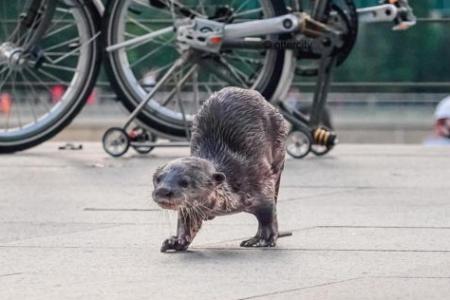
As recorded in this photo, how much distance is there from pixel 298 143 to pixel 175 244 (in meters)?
3.51

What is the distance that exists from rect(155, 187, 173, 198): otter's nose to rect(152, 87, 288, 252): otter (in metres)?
0.17

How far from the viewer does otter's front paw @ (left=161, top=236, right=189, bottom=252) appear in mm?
5949

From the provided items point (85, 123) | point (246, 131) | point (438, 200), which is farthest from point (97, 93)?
point (246, 131)

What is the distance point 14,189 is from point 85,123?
22.2 ft

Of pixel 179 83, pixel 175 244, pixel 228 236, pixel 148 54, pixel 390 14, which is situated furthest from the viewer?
pixel 148 54

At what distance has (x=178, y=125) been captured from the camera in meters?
9.38

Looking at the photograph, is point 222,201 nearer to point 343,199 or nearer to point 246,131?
point 246,131

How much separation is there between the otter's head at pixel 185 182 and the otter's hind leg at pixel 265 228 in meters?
0.36

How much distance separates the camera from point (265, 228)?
19.9 feet

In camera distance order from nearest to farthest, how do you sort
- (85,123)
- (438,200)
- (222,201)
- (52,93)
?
(222,201) < (438,200) < (52,93) < (85,123)

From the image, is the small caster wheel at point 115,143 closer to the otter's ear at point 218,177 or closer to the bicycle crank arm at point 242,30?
the bicycle crank arm at point 242,30

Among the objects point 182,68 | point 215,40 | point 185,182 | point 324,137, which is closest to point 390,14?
Result: point 324,137

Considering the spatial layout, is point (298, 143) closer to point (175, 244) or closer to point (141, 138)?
point (141, 138)

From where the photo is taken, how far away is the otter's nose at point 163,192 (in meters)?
5.50
